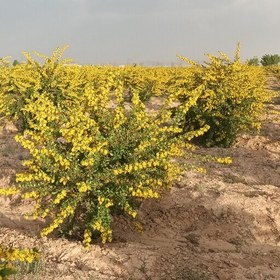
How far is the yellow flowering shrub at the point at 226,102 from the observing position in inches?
392

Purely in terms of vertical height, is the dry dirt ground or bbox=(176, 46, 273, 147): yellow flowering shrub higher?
bbox=(176, 46, 273, 147): yellow flowering shrub

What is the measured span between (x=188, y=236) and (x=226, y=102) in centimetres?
498

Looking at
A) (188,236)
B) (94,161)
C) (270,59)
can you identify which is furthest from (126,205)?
(270,59)

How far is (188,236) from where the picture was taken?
18.6 ft

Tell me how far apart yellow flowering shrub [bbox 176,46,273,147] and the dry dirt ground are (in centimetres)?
183

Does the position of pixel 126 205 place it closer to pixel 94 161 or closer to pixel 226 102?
pixel 94 161

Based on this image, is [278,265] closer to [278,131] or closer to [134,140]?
[134,140]

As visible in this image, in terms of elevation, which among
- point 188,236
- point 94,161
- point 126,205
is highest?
point 94,161

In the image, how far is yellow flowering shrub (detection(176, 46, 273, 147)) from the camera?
996 centimetres

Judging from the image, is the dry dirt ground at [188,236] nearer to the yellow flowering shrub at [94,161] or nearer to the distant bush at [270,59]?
the yellow flowering shrub at [94,161]

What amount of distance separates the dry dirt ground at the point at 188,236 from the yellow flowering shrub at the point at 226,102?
1827 mm

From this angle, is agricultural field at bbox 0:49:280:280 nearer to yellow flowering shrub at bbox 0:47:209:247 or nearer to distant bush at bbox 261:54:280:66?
yellow flowering shrub at bbox 0:47:209:247

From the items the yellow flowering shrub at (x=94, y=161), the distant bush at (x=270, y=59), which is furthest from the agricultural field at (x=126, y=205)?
the distant bush at (x=270, y=59)

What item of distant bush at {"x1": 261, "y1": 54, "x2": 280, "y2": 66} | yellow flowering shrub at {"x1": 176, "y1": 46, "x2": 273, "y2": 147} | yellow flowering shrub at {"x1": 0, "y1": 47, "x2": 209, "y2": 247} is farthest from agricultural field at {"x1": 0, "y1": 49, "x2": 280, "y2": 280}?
distant bush at {"x1": 261, "y1": 54, "x2": 280, "y2": 66}
